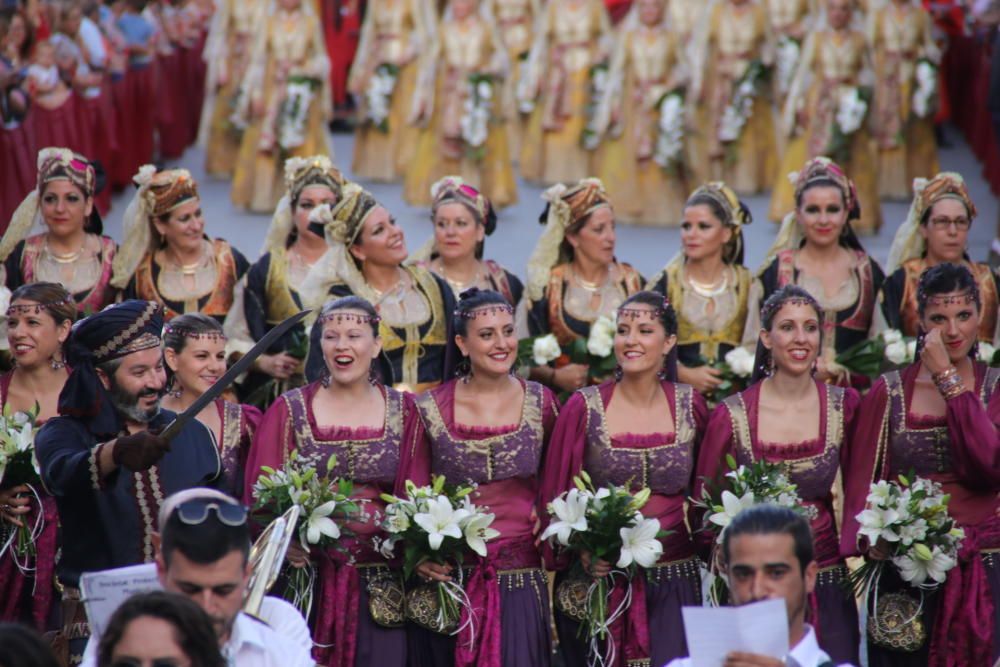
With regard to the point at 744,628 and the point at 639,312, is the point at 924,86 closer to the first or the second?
the point at 639,312

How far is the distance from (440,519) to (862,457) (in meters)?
1.59

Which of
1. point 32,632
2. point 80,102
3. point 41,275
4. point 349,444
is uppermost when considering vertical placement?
point 80,102

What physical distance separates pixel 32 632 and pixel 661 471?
10.4ft

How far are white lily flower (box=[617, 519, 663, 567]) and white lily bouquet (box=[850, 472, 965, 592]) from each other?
0.73 m

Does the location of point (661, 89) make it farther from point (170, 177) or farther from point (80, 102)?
point (170, 177)

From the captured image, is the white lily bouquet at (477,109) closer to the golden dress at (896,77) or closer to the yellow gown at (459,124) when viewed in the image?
the yellow gown at (459,124)

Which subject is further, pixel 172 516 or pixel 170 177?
pixel 170 177

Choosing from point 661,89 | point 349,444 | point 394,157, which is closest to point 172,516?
point 349,444

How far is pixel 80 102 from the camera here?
13.0 meters

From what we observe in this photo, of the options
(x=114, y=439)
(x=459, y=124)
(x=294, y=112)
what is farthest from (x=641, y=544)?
(x=294, y=112)

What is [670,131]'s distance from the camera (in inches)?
546

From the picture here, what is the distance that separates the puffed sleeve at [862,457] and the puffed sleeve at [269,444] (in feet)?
6.80

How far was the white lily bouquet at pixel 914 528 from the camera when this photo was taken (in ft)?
20.2

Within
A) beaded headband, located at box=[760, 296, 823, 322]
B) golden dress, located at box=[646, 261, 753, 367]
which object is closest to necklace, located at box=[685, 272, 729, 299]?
golden dress, located at box=[646, 261, 753, 367]
